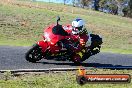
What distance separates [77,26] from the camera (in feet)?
45.9

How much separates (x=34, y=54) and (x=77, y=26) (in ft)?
5.87

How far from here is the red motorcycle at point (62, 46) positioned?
45.6 feet

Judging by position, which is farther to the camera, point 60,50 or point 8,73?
point 60,50

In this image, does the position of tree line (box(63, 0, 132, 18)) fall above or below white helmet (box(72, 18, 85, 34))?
below

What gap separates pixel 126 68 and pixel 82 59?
5.63 feet

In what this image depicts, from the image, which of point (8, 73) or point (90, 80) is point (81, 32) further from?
point (90, 80)

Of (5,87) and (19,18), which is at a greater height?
(5,87)

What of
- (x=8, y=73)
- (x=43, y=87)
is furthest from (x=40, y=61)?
(x=43, y=87)

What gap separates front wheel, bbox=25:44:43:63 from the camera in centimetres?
1375

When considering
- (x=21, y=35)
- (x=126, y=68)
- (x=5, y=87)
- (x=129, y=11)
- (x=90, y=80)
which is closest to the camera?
(x=90, y=80)

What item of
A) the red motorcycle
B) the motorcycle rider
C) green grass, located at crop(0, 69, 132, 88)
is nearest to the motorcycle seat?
the red motorcycle

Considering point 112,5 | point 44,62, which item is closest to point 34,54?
point 44,62

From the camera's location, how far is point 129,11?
368ft

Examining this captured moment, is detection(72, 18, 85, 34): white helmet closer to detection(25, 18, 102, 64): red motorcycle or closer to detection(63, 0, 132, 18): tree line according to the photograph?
detection(25, 18, 102, 64): red motorcycle
